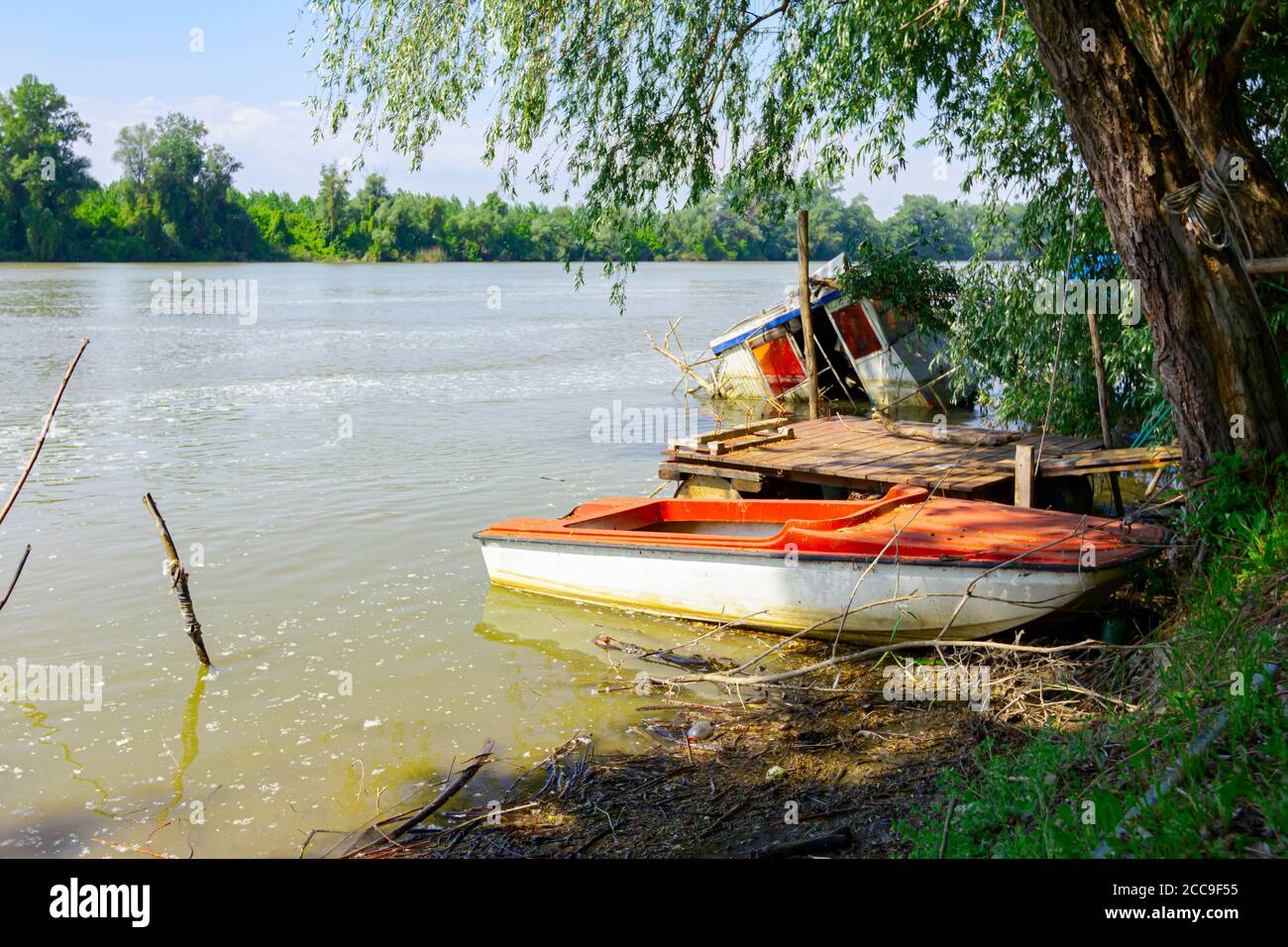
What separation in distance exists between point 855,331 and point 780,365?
218 centimetres

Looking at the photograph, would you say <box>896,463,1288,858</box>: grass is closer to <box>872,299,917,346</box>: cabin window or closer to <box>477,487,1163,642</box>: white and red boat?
<box>477,487,1163,642</box>: white and red boat

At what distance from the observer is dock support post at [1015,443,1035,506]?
887 centimetres

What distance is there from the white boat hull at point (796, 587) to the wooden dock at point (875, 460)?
1535 mm

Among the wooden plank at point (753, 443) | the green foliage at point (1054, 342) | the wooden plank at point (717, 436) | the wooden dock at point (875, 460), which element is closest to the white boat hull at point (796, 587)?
the wooden dock at point (875, 460)

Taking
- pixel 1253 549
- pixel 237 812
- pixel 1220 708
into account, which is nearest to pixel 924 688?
pixel 1253 549

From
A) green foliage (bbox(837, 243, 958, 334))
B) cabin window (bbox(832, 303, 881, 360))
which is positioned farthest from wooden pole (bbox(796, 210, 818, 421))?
cabin window (bbox(832, 303, 881, 360))

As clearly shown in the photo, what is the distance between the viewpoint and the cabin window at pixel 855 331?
19328 millimetres

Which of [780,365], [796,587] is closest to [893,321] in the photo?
[780,365]

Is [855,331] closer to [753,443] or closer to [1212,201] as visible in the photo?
[753,443]

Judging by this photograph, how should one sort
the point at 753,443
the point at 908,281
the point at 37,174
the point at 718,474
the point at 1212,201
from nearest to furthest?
the point at 1212,201 < the point at 718,474 < the point at 753,443 < the point at 908,281 < the point at 37,174

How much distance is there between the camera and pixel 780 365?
21.4 metres

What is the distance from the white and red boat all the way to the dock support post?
1.92 feet

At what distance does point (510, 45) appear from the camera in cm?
1026

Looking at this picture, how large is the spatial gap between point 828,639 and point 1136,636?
2.14 metres
